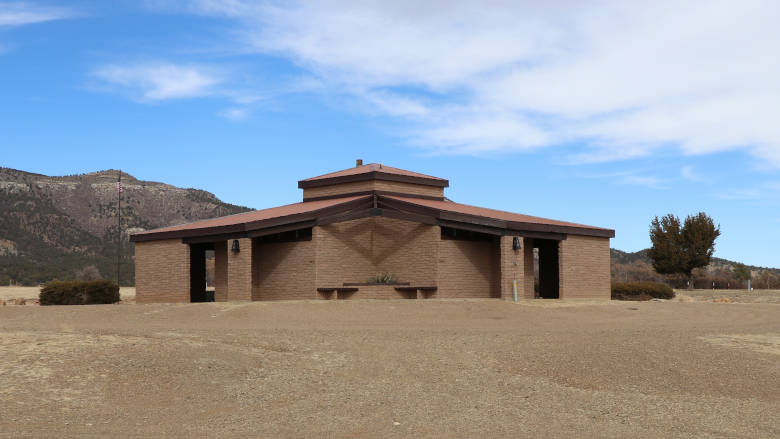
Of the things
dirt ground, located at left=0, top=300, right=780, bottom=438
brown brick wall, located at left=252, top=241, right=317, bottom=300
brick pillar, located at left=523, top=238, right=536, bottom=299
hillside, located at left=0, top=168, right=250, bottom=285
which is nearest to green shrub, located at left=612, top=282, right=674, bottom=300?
Answer: brick pillar, located at left=523, top=238, right=536, bottom=299


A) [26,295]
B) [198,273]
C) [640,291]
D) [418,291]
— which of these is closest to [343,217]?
[418,291]

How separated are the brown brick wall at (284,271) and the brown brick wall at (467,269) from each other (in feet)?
15.5

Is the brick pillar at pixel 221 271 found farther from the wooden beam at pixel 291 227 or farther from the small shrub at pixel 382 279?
the small shrub at pixel 382 279

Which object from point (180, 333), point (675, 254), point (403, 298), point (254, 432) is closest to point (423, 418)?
point (254, 432)

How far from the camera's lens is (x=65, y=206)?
4163 inches

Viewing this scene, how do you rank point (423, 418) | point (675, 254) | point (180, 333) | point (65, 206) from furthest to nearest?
point (65, 206)
point (675, 254)
point (180, 333)
point (423, 418)

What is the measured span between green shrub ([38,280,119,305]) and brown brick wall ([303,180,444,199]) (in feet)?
30.7

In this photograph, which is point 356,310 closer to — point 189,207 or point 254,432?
point 254,432

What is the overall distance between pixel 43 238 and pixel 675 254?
72.6 m

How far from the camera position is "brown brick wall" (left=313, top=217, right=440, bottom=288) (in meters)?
27.3

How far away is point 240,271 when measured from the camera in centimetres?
2758

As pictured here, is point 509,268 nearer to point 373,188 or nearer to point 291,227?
point 373,188

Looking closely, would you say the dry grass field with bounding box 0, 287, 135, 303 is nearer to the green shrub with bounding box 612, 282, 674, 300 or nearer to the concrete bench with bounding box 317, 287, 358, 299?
the concrete bench with bounding box 317, 287, 358, 299

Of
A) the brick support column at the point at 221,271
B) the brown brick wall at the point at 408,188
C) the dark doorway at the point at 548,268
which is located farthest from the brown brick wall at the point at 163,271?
the dark doorway at the point at 548,268
